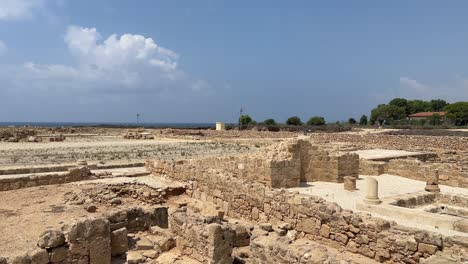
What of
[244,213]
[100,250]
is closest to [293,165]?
[244,213]

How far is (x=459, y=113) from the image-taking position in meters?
72.0

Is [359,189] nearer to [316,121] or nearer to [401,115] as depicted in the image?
[316,121]

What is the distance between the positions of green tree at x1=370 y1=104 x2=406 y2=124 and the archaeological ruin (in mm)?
75259

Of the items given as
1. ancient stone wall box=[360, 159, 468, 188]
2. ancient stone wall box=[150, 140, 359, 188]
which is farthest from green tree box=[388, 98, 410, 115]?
ancient stone wall box=[150, 140, 359, 188]

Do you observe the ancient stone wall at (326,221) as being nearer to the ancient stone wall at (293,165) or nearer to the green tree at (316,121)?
the ancient stone wall at (293,165)

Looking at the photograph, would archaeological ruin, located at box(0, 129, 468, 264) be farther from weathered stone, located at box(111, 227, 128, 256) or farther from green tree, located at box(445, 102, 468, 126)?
green tree, located at box(445, 102, 468, 126)

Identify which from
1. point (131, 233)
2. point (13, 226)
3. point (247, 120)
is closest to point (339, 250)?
point (131, 233)

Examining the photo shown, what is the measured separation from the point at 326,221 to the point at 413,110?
98663 millimetres

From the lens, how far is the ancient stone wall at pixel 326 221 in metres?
6.60

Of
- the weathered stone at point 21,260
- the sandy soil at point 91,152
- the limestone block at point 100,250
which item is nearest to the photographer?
the weathered stone at point 21,260

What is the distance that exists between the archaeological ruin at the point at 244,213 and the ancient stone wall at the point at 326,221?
21 millimetres

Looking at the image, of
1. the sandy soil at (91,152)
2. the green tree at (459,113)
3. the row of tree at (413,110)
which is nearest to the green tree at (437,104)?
the row of tree at (413,110)

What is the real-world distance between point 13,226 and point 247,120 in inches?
3065

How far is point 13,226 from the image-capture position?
9.83 metres
